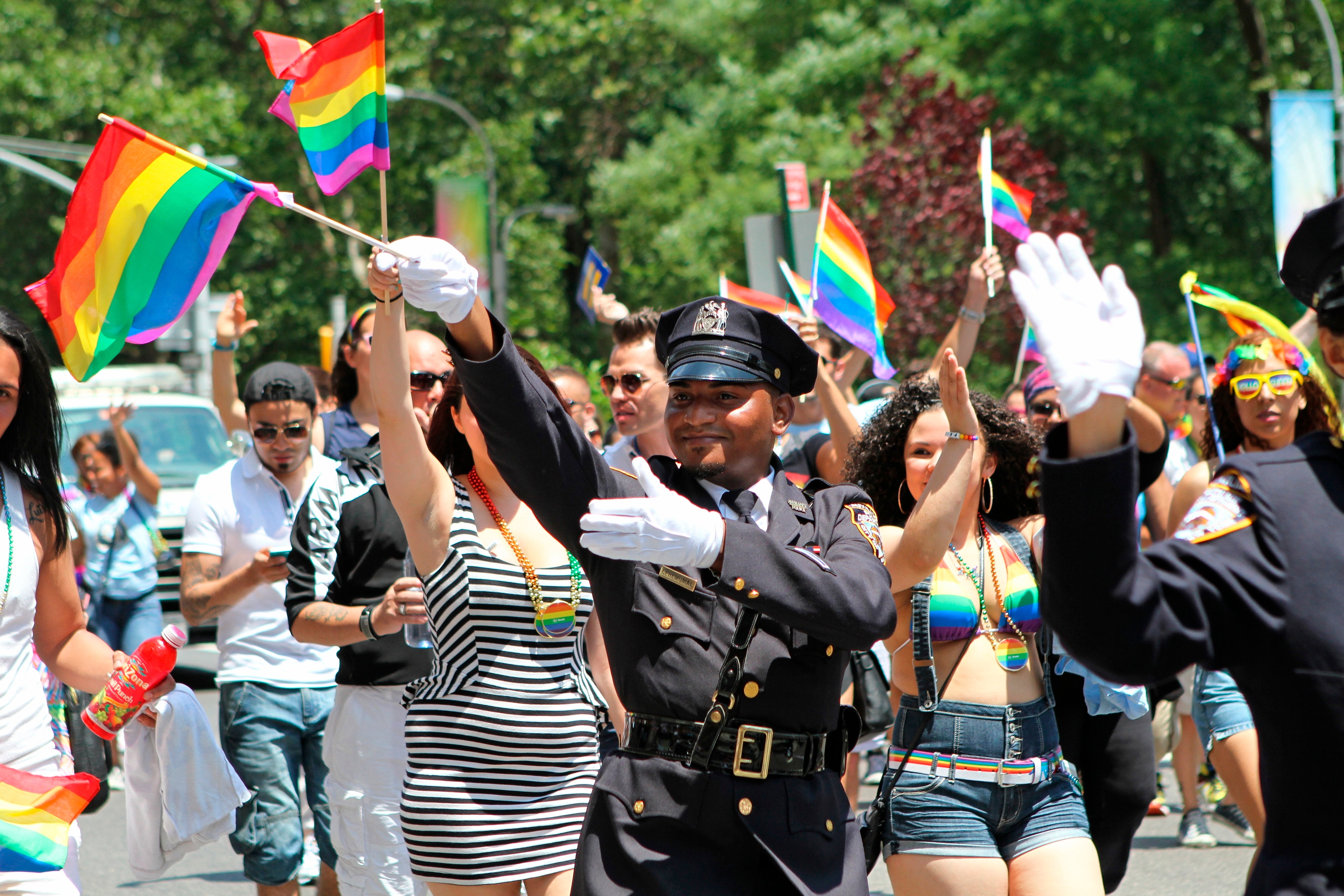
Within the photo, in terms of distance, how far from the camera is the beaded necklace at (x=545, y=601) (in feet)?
12.4

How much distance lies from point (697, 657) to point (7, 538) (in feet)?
5.75

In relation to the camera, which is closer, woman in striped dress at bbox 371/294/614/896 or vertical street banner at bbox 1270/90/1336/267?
woman in striped dress at bbox 371/294/614/896

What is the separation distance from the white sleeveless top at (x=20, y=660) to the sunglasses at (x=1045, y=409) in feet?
15.0

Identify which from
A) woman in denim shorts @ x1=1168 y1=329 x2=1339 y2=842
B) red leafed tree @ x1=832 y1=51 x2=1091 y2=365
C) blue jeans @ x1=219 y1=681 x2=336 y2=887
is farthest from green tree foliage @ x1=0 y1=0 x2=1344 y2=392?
woman in denim shorts @ x1=1168 y1=329 x2=1339 y2=842

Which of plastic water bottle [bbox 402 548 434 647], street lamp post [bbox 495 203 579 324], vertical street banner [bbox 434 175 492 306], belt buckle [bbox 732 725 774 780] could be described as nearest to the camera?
belt buckle [bbox 732 725 774 780]

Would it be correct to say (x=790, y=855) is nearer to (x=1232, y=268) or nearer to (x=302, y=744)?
(x=302, y=744)

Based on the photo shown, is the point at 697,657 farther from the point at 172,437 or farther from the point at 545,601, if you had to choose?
the point at 172,437

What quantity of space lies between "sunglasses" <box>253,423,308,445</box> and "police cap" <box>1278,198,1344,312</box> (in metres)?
4.35

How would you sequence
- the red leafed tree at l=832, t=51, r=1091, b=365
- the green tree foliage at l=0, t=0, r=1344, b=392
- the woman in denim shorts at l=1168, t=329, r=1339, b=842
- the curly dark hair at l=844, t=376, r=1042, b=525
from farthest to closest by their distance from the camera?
1. the green tree foliage at l=0, t=0, r=1344, b=392
2. the red leafed tree at l=832, t=51, r=1091, b=365
3. the woman in denim shorts at l=1168, t=329, r=1339, b=842
4. the curly dark hair at l=844, t=376, r=1042, b=525

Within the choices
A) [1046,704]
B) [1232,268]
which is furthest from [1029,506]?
[1232,268]

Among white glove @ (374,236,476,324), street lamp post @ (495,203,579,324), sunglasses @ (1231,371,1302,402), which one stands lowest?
sunglasses @ (1231,371,1302,402)

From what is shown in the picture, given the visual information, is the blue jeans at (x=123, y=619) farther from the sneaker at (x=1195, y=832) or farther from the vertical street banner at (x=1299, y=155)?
the vertical street banner at (x=1299, y=155)

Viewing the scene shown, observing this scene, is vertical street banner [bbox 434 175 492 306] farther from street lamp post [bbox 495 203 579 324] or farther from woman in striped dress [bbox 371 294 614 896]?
woman in striped dress [bbox 371 294 614 896]

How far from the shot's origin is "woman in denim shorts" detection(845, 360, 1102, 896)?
147 inches
